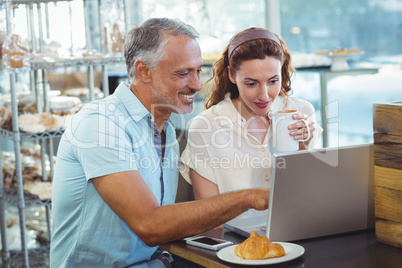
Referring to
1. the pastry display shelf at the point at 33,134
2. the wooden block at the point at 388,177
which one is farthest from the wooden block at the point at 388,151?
the pastry display shelf at the point at 33,134

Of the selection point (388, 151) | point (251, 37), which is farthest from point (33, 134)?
point (388, 151)

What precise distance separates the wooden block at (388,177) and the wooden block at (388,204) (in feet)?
0.04

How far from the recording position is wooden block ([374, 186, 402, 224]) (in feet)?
4.65

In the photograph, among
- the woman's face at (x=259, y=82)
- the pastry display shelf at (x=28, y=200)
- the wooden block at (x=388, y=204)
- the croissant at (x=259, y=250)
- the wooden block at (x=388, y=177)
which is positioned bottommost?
the pastry display shelf at (x=28, y=200)

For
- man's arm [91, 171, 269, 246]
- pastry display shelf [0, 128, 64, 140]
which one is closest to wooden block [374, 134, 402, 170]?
man's arm [91, 171, 269, 246]

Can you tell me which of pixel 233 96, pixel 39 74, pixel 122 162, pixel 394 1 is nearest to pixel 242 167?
pixel 233 96

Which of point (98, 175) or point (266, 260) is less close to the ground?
point (98, 175)

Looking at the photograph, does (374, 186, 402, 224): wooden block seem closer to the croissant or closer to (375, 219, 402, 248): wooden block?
(375, 219, 402, 248): wooden block

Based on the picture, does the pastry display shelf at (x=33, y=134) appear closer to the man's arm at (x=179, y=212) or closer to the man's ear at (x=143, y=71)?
the man's ear at (x=143, y=71)

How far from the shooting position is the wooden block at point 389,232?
141 cm

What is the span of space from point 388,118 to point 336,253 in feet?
1.20

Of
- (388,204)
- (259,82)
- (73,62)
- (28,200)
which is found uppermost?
(73,62)

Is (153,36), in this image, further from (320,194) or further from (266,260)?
(266,260)

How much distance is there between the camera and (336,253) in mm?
1379
